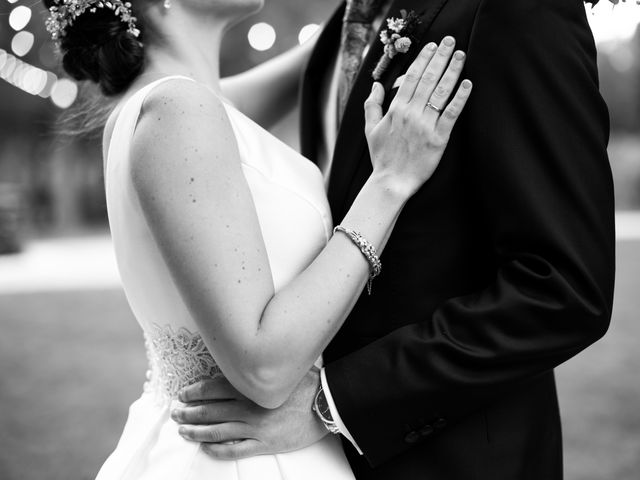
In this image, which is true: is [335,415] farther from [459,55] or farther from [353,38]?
[353,38]

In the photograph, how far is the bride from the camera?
1.63 m

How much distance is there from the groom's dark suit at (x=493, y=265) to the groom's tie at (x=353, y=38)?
444 mm

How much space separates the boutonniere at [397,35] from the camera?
72.6 inches

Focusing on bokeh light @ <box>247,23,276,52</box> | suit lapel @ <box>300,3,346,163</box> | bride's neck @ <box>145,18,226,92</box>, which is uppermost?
bride's neck @ <box>145,18,226,92</box>

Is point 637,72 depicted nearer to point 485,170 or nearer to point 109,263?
point 109,263

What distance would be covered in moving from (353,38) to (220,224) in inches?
39.7

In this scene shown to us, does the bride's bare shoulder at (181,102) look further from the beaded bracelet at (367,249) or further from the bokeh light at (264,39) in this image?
the bokeh light at (264,39)

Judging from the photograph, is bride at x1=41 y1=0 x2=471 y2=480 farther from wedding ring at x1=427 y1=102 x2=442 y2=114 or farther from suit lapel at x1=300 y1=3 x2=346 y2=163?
suit lapel at x1=300 y1=3 x2=346 y2=163

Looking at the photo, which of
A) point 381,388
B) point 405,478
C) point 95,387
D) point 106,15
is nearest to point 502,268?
point 381,388

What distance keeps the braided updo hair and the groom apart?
0.68m

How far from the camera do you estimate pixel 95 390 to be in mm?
7066

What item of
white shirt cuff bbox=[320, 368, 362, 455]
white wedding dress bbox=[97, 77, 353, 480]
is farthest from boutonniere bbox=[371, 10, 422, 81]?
white shirt cuff bbox=[320, 368, 362, 455]

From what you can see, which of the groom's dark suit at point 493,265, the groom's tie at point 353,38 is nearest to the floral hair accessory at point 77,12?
the groom's tie at point 353,38

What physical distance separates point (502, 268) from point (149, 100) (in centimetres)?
89
